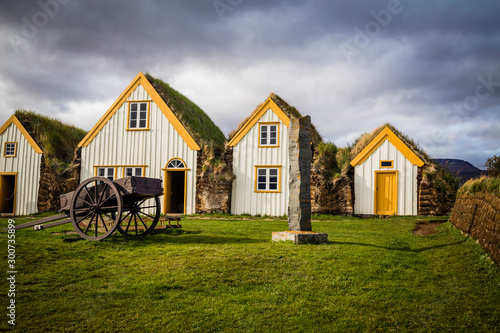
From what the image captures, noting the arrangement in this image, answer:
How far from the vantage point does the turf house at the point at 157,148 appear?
21.8 meters

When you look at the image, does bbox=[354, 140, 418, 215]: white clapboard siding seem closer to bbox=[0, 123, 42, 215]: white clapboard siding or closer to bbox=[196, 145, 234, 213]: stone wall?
bbox=[196, 145, 234, 213]: stone wall

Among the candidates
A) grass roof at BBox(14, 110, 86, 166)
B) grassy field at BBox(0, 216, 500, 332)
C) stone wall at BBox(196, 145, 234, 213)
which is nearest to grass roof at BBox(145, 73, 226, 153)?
stone wall at BBox(196, 145, 234, 213)

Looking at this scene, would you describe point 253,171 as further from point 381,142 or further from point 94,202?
point 94,202

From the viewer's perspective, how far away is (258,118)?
22.5 metres

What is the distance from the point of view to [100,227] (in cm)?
1395

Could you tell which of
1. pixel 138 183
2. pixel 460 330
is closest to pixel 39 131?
pixel 138 183

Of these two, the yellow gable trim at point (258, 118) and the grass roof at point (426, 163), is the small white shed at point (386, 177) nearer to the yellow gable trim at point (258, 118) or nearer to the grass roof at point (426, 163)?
the grass roof at point (426, 163)

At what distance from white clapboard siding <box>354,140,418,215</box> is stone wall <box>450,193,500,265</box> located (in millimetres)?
7903

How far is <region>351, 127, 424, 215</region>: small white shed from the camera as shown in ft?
67.8

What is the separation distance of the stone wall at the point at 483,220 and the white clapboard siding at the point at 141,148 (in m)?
13.9

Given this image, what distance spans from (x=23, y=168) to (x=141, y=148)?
7.88 metres

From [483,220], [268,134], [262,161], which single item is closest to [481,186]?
[483,220]

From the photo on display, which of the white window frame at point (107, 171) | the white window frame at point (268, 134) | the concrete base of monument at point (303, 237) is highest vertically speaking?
the white window frame at point (268, 134)

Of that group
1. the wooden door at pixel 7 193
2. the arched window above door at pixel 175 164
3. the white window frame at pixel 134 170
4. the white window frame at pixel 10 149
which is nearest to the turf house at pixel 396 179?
the arched window above door at pixel 175 164
